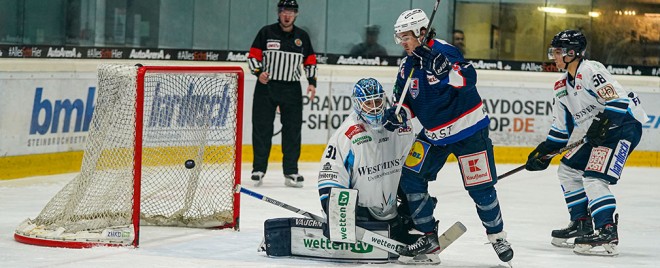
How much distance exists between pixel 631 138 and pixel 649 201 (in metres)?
2.53

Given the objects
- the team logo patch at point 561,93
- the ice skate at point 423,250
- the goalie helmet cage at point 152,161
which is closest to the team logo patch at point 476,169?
the ice skate at point 423,250

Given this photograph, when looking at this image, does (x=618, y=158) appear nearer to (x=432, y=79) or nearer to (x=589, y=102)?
(x=589, y=102)

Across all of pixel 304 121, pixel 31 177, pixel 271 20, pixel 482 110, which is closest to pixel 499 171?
pixel 304 121

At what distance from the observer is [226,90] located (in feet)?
21.9

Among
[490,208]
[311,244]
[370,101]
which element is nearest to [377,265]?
[311,244]

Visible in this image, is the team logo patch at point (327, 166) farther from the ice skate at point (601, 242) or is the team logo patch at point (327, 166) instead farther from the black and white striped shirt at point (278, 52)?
the black and white striped shirt at point (278, 52)

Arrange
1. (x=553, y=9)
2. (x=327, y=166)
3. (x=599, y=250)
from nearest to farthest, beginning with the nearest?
(x=327, y=166), (x=599, y=250), (x=553, y=9)

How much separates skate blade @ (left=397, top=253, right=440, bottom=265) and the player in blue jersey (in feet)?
0.24

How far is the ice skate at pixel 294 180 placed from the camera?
8.52 meters

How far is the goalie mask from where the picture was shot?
5.34 m

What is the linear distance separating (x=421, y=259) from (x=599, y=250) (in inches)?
39.3

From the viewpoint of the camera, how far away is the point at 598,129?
5.74m

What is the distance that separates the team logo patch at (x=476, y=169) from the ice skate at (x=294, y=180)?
329cm

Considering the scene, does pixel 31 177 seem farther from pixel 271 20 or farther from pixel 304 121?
Answer: pixel 271 20
